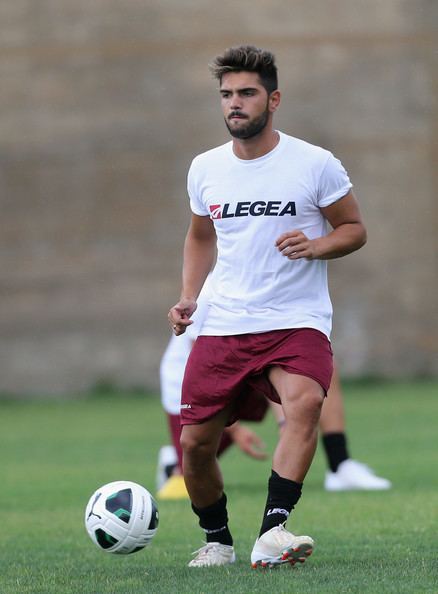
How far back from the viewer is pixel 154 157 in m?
21.4

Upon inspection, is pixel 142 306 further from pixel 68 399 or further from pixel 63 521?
pixel 63 521

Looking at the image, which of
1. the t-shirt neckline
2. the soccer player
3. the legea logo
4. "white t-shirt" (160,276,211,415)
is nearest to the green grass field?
the soccer player

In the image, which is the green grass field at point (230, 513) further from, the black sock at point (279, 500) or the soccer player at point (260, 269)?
the soccer player at point (260, 269)

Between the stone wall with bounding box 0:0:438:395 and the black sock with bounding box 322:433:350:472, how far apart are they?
1219 centimetres

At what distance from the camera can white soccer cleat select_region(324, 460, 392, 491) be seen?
8.93 meters

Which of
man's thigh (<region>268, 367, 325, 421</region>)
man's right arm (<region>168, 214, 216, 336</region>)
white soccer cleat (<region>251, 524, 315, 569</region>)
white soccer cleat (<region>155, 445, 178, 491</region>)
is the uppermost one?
man's right arm (<region>168, 214, 216, 336</region>)

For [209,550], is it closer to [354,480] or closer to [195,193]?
[195,193]

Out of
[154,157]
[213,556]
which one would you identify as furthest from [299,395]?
[154,157]

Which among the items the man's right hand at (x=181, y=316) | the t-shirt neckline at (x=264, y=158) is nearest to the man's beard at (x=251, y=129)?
the t-shirt neckline at (x=264, y=158)

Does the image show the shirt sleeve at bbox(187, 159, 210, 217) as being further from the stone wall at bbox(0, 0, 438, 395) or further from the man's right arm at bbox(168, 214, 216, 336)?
the stone wall at bbox(0, 0, 438, 395)

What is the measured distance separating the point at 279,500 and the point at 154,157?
54.2 feet

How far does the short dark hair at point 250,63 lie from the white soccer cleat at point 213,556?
1971mm

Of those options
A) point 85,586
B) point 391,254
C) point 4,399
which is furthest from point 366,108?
point 85,586

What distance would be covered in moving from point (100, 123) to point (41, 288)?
2.93m
